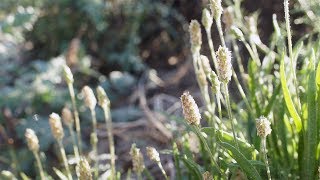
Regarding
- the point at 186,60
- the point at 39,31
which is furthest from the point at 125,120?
the point at 39,31

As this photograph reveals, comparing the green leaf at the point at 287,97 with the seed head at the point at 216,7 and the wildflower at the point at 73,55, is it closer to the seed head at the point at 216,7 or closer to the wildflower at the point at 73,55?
the seed head at the point at 216,7

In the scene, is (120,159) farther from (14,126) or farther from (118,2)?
(118,2)

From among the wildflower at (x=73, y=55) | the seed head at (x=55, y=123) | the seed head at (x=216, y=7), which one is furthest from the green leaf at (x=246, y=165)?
the wildflower at (x=73, y=55)

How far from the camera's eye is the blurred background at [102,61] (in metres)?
2.05

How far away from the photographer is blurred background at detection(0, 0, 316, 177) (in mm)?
2055

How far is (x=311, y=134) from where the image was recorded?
0.95 metres

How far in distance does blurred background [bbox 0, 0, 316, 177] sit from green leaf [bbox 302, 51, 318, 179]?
988 millimetres

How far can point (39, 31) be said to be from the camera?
2752mm

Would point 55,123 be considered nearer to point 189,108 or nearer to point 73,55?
point 189,108

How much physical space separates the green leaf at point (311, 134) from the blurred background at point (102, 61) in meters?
0.99

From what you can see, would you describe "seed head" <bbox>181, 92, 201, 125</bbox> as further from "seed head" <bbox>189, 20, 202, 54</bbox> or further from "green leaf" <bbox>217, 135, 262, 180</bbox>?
"seed head" <bbox>189, 20, 202, 54</bbox>

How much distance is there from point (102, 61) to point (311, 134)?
1.97m

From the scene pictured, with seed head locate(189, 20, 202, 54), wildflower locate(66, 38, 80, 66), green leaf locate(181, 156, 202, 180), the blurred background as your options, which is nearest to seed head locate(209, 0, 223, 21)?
seed head locate(189, 20, 202, 54)

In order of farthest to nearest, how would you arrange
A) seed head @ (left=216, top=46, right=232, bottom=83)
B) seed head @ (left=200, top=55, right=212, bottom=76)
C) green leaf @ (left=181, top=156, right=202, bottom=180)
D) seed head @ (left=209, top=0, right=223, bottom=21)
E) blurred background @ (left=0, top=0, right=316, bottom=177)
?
blurred background @ (left=0, top=0, right=316, bottom=177)
seed head @ (left=200, top=55, right=212, bottom=76)
green leaf @ (left=181, top=156, right=202, bottom=180)
seed head @ (left=209, top=0, right=223, bottom=21)
seed head @ (left=216, top=46, right=232, bottom=83)
